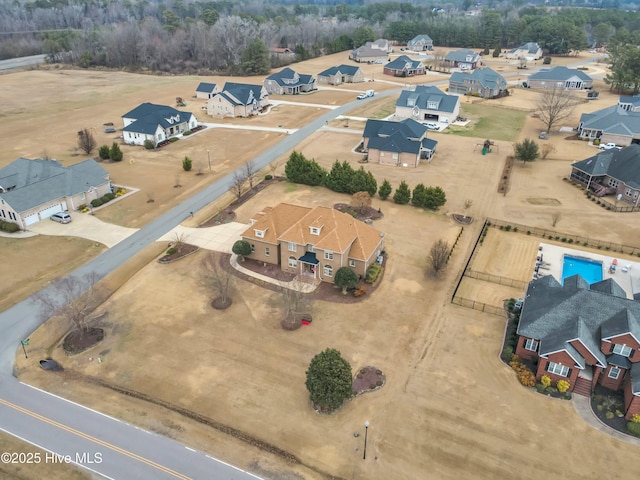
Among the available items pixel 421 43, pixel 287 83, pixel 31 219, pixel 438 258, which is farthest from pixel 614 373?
pixel 421 43

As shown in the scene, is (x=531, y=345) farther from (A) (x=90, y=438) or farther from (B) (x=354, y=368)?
(A) (x=90, y=438)

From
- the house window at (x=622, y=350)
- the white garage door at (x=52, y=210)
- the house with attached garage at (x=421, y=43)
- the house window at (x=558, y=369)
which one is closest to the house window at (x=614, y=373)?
the house window at (x=622, y=350)

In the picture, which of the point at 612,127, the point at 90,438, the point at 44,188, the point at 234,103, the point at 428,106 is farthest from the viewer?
the point at 234,103

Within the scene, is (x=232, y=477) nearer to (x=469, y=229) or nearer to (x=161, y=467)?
(x=161, y=467)

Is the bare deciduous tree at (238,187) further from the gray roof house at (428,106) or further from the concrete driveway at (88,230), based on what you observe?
the gray roof house at (428,106)

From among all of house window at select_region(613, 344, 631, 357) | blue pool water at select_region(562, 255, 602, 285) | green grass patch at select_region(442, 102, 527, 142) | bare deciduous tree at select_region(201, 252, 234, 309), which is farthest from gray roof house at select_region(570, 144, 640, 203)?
bare deciduous tree at select_region(201, 252, 234, 309)

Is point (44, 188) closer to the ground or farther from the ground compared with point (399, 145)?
farther from the ground

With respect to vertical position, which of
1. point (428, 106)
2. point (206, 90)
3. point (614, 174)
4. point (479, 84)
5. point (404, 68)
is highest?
point (404, 68)

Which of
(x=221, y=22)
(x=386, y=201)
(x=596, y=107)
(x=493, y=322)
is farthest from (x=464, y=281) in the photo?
(x=221, y=22)
